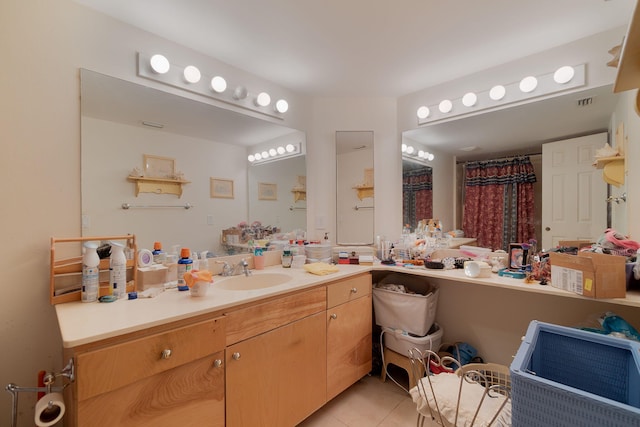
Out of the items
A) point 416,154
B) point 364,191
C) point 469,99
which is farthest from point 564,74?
point 364,191

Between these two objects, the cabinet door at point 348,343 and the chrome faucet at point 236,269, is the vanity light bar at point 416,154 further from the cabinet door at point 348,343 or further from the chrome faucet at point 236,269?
the chrome faucet at point 236,269

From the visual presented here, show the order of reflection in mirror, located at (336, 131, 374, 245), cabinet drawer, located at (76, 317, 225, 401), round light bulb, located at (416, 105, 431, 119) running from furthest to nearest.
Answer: reflection in mirror, located at (336, 131, 374, 245)
round light bulb, located at (416, 105, 431, 119)
cabinet drawer, located at (76, 317, 225, 401)

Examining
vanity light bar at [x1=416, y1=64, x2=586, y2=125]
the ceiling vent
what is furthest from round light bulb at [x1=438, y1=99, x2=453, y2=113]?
the ceiling vent

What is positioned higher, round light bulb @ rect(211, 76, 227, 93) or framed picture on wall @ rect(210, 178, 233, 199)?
round light bulb @ rect(211, 76, 227, 93)

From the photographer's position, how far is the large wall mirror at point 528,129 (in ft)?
5.16

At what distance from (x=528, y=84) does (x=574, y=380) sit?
1.77 m

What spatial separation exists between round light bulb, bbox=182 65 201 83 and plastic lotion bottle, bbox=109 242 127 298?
3.49 ft

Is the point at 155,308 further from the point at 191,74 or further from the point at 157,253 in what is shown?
the point at 191,74

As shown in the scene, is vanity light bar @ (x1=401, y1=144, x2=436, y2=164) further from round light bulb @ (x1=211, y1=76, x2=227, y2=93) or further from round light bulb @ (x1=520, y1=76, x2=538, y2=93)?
round light bulb @ (x1=211, y1=76, x2=227, y2=93)

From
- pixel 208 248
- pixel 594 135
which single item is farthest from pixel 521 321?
pixel 208 248

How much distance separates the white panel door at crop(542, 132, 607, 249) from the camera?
1.59m

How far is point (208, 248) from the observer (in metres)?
1.74

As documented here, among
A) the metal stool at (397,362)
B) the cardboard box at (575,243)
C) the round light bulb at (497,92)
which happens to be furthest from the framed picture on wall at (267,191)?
the cardboard box at (575,243)

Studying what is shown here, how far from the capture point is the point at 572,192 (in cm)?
166
